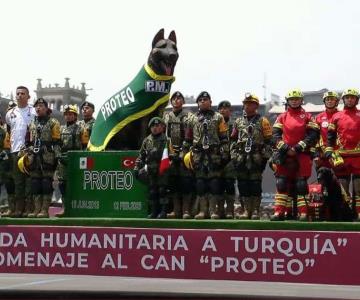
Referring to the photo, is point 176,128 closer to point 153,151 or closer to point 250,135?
point 153,151

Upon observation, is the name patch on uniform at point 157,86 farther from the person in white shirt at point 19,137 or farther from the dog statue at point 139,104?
the person in white shirt at point 19,137

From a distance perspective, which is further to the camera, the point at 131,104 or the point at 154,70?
the point at 131,104

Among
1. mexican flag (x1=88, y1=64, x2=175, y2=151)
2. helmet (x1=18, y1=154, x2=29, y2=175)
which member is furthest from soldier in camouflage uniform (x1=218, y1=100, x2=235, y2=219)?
helmet (x1=18, y1=154, x2=29, y2=175)

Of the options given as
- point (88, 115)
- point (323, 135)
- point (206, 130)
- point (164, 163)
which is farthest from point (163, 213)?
point (88, 115)

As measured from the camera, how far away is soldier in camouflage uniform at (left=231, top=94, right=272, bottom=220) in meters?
9.66

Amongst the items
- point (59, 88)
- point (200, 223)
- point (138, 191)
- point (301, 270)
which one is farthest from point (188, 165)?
point (59, 88)

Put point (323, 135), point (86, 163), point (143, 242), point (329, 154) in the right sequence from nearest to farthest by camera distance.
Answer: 1. point (143, 242)
2. point (329, 154)
3. point (86, 163)
4. point (323, 135)

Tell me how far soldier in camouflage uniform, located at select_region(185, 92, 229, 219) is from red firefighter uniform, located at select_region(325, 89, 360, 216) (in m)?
1.27

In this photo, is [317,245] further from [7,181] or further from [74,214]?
[7,181]

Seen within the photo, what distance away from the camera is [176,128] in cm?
1040

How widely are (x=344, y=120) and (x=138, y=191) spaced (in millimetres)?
2546

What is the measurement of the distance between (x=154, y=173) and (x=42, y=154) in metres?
1.65

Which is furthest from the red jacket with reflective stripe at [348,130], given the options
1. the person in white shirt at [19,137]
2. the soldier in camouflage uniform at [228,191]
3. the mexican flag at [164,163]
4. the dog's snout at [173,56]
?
the person in white shirt at [19,137]

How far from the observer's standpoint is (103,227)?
29.2 ft
